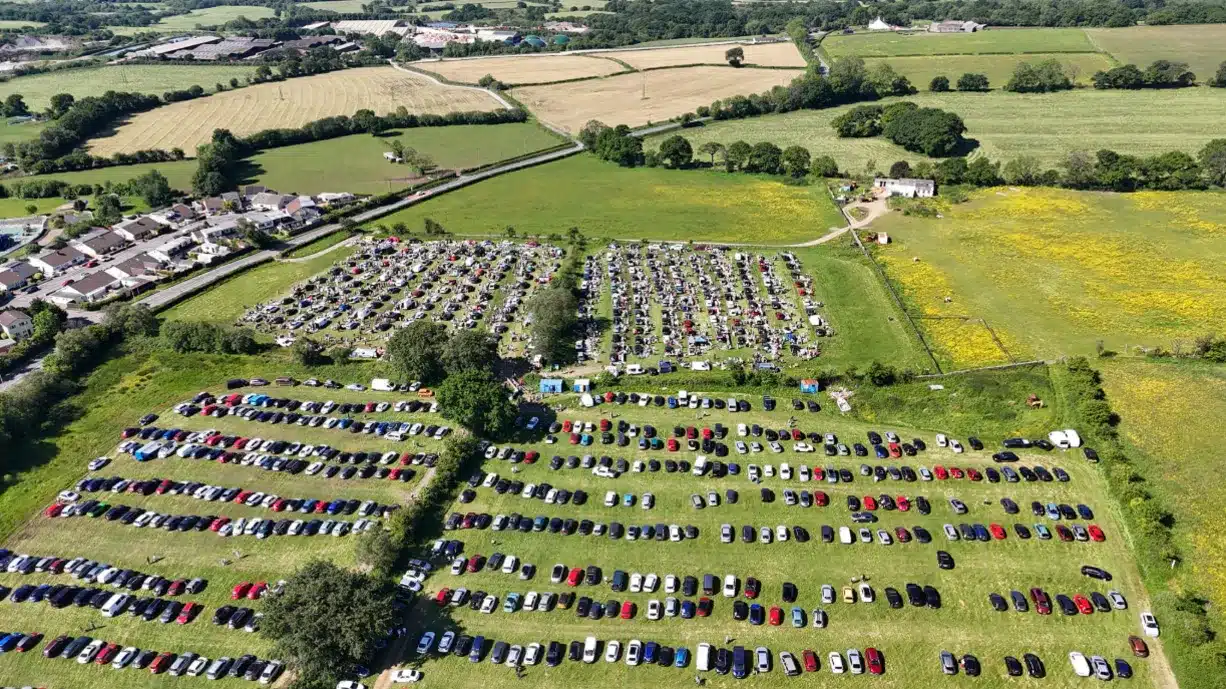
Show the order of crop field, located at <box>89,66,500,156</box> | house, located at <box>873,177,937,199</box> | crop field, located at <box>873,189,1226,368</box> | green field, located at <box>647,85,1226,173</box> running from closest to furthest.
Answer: crop field, located at <box>873,189,1226,368</box>, house, located at <box>873,177,937,199</box>, green field, located at <box>647,85,1226,173</box>, crop field, located at <box>89,66,500,156</box>

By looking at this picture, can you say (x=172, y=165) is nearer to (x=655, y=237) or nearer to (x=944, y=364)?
(x=655, y=237)

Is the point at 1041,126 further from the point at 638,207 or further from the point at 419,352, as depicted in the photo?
the point at 419,352

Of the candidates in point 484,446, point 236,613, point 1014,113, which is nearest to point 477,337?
point 484,446

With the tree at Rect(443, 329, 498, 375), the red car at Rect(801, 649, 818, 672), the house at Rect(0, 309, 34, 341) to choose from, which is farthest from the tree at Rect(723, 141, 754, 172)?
the house at Rect(0, 309, 34, 341)

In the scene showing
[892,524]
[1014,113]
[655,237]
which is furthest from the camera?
[1014,113]

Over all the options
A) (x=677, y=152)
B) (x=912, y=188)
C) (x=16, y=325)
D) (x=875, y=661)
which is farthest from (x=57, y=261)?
(x=912, y=188)

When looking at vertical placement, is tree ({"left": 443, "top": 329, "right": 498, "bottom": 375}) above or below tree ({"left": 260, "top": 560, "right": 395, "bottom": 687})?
above

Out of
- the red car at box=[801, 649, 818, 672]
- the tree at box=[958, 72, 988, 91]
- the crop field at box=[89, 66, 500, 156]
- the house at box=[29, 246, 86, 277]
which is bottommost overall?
the red car at box=[801, 649, 818, 672]

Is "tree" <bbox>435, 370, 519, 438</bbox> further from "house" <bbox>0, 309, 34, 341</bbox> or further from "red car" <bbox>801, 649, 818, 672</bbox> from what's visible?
"house" <bbox>0, 309, 34, 341</bbox>
